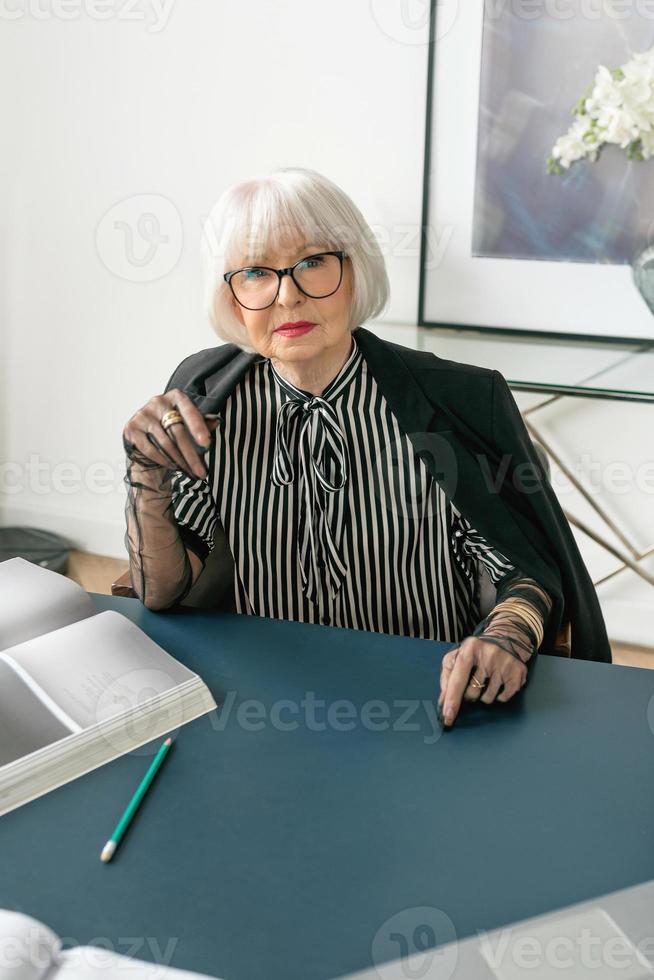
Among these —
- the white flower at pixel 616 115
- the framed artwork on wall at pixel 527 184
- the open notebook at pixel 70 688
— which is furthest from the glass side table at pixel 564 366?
the open notebook at pixel 70 688

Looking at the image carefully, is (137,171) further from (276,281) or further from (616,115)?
(276,281)

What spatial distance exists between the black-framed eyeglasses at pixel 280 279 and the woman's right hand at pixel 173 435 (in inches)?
9.0

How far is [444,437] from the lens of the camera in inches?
61.6

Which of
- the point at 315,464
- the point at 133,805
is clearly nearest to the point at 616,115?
the point at 315,464

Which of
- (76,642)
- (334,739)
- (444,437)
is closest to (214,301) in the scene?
(444,437)

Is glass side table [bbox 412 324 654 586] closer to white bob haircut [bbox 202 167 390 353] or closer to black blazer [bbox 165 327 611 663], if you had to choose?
black blazer [bbox 165 327 611 663]

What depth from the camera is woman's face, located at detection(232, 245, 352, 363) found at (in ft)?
4.86

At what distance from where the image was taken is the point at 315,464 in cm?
159

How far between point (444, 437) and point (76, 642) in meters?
0.67

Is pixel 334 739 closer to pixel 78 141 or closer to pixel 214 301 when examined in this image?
pixel 214 301

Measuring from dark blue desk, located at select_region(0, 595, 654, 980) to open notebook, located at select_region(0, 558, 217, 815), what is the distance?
26mm

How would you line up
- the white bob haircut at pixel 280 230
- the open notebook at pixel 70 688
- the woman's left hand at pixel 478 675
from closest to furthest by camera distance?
the open notebook at pixel 70 688 < the woman's left hand at pixel 478 675 < the white bob haircut at pixel 280 230

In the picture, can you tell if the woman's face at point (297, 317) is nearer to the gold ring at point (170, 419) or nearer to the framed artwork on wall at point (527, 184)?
the gold ring at point (170, 419)

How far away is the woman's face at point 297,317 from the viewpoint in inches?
58.4
